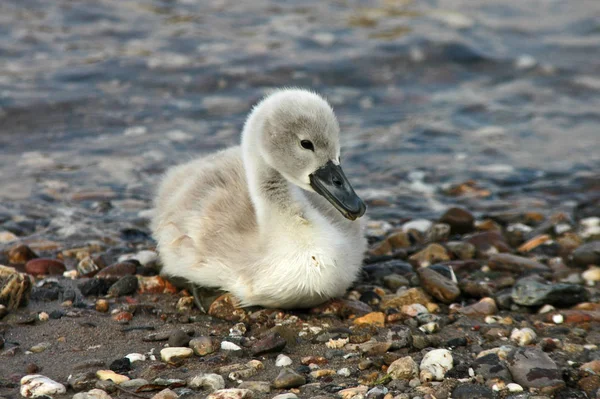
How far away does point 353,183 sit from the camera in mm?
8195

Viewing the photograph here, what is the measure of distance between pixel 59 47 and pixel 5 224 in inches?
201

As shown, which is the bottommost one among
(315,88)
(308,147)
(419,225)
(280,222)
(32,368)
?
(419,225)

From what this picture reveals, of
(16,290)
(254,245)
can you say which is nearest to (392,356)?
(254,245)

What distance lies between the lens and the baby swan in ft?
16.5

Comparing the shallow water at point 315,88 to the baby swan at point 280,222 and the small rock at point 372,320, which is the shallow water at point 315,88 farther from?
the small rock at point 372,320

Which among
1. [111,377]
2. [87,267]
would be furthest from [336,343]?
[87,267]

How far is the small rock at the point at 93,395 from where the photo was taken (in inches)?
158

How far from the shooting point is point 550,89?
10914 mm

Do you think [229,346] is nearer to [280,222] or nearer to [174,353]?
[174,353]

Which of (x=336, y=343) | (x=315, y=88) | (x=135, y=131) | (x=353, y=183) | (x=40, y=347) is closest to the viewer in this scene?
(x=40, y=347)

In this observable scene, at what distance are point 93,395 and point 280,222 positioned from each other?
1626 millimetres

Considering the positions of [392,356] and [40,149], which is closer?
[392,356]

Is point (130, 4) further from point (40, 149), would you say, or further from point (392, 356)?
point (392, 356)

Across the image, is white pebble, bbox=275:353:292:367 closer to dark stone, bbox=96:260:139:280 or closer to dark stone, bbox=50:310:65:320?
dark stone, bbox=50:310:65:320
